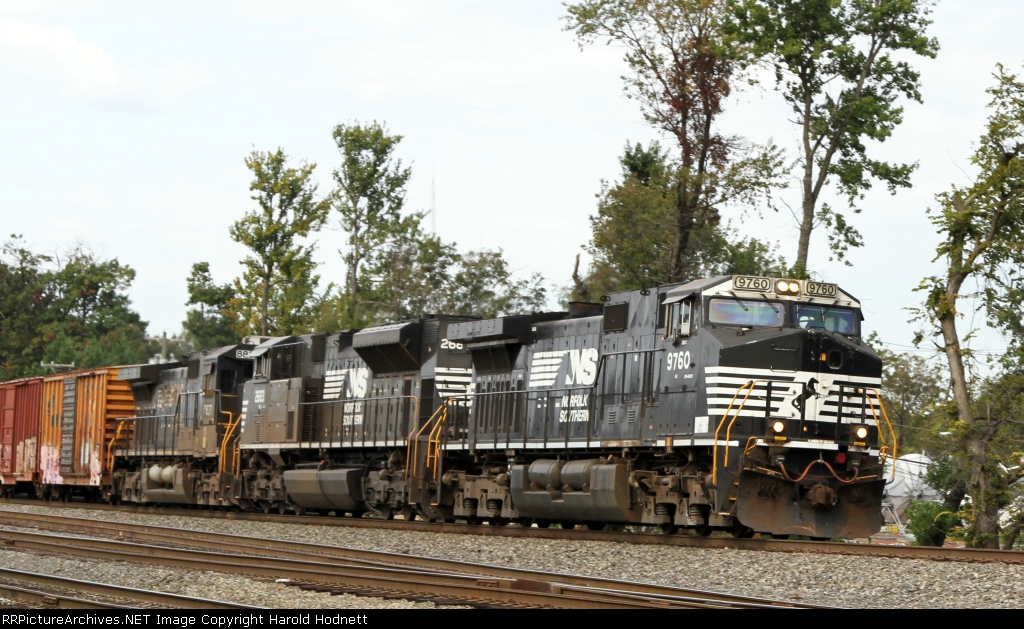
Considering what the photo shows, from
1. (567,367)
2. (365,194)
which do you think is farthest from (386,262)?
(567,367)

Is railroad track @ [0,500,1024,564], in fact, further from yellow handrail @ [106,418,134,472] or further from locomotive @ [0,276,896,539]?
yellow handrail @ [106,418,134,472]

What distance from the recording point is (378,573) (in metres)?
11.3

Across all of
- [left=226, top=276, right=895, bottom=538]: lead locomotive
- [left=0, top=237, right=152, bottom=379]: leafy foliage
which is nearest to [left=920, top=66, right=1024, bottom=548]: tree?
[left=226, top=276, right=895, bottom=538]: lead locomotive

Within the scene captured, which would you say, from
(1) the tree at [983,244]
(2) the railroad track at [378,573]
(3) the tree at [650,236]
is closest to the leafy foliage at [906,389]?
(3) the tree at [650,236]

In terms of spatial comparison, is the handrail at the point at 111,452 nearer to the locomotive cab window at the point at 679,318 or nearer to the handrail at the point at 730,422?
the locomotive cab window at the point at 679,318

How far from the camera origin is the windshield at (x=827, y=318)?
1516cm

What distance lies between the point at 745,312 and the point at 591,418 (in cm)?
276

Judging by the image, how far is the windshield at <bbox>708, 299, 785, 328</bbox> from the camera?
592 inches

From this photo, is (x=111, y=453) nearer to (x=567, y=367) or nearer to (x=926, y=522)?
(x=567, y=367)

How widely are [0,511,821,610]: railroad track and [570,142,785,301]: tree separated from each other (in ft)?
58.8

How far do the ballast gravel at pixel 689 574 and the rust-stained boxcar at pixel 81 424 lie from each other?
575 inches

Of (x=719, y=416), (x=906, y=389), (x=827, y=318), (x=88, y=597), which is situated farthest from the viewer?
(x=906, y=389)

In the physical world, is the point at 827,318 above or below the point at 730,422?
above

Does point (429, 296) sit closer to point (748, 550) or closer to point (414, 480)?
point (414, 480)
